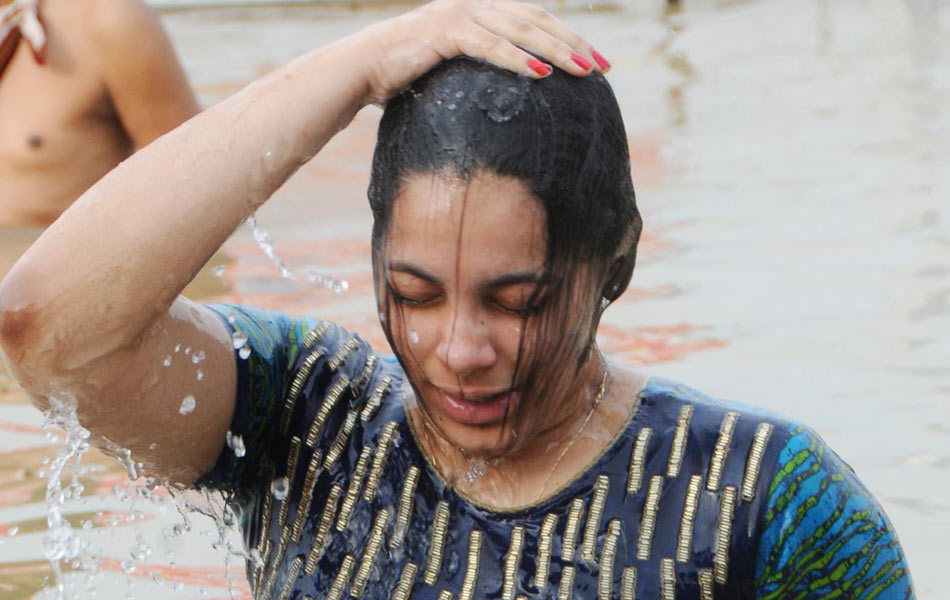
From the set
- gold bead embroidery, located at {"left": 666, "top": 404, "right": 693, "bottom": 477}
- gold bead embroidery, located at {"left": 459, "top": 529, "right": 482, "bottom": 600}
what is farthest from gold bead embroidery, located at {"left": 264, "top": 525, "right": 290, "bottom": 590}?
gold bead embroidery, located at {"left": 666, "top": 404, "right": 693, "bottom": 477}

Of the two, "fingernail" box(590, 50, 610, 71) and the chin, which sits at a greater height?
"fingernail" box(590, 50, 610, 71)

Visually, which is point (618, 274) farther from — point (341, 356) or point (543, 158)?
point (341, 356)

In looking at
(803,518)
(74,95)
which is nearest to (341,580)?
(803,518)

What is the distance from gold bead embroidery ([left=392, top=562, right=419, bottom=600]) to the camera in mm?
2506

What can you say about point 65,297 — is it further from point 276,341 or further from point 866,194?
point 866,194

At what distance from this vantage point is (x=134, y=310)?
233 centimetres

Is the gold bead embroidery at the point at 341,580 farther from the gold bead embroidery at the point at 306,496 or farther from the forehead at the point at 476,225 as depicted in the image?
the forehead at the point at 476,225

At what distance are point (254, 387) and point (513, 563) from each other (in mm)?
518

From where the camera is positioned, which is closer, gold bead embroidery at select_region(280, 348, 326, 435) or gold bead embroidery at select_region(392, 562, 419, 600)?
gold bead embroidery at select_region(392, 562, 419, 600)

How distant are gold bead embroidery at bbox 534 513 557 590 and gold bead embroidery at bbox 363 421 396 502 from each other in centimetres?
30

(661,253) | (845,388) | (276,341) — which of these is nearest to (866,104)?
(661,253)

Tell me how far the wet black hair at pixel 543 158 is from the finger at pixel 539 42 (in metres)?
0.03

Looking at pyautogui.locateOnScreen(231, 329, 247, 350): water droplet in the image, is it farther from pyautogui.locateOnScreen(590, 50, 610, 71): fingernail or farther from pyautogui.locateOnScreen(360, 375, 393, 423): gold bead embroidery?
pyautogui.locateOnScreen(590, 50, 610, 71): fingernail

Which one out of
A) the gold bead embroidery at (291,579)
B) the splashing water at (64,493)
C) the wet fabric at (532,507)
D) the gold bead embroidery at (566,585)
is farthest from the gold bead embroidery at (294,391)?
the gold bead embroidery at (566,585)
